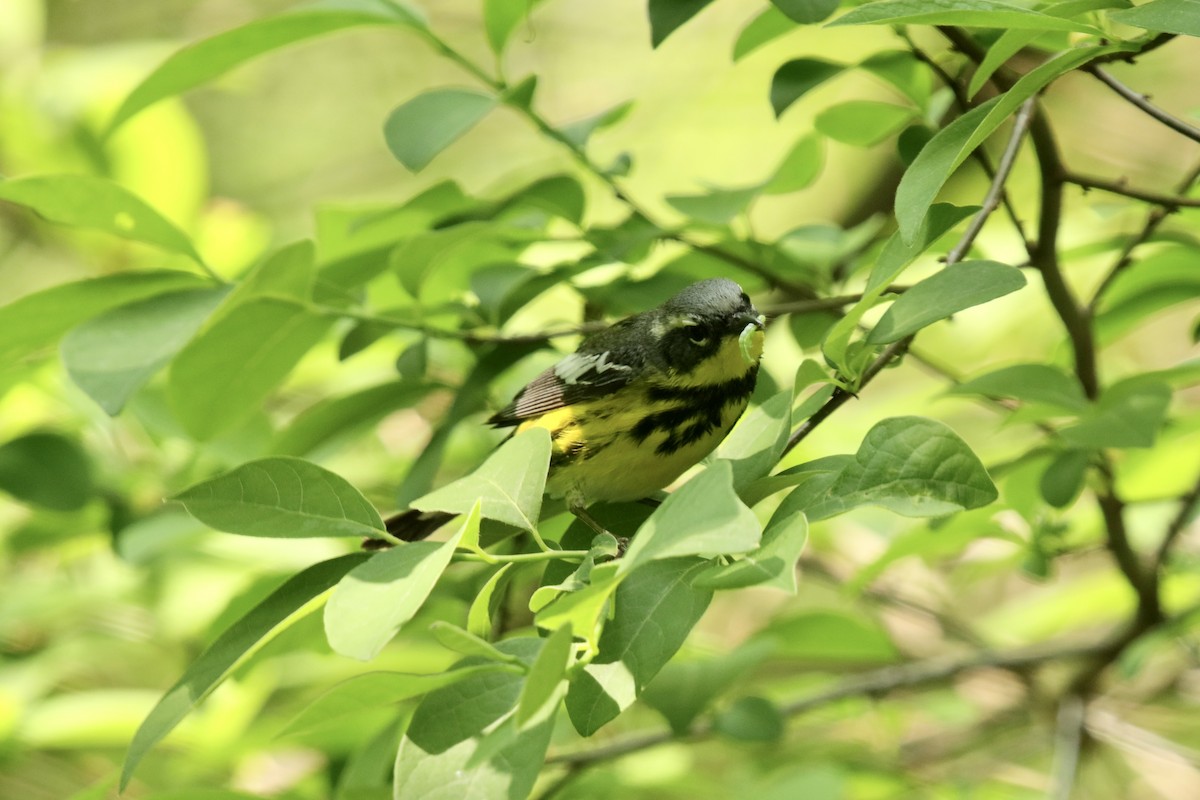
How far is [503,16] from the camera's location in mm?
1754

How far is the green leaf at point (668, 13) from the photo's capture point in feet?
5.05

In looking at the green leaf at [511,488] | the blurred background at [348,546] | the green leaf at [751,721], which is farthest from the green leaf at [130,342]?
the green leaf at [751,721]

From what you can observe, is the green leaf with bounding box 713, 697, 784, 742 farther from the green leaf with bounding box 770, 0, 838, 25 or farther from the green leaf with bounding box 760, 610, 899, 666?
the green leaf with bounding box 770, 0, 838, 25

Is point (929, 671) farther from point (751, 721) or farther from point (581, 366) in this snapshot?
point (581, 366)

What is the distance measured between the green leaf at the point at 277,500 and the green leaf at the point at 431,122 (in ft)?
1.72

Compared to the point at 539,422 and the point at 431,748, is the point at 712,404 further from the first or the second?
the point at 431,748

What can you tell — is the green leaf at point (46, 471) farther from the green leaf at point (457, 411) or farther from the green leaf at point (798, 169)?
the green leaf at point (798, 169)

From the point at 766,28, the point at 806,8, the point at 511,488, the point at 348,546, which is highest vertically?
the point at 806,8

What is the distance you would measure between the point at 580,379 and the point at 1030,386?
0.86 m

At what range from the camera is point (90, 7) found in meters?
8.79

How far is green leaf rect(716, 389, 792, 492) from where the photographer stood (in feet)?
4.06

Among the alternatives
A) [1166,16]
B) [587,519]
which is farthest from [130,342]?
[1166,16]

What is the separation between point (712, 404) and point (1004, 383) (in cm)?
61

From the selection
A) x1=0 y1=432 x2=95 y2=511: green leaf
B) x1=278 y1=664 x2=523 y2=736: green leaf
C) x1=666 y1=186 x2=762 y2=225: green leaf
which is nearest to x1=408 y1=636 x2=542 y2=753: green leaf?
x1=278 y1=664 x2=523 y2=736: green leaf
